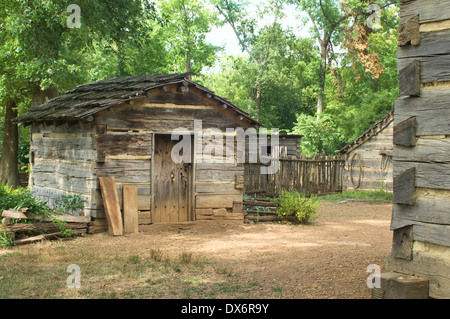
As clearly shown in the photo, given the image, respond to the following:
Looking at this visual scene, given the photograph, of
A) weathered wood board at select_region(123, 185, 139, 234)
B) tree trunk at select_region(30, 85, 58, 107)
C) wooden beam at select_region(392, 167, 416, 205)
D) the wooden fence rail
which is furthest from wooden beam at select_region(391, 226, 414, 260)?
tree trunk at select_region(30, 85, 58, 107)

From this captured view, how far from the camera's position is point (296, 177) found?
20.4 m

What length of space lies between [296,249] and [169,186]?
4160 millimetres

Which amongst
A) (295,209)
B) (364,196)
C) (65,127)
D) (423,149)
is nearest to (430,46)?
(423,149)

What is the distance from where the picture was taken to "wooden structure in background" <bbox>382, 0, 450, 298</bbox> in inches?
191

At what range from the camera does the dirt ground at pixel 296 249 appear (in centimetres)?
639

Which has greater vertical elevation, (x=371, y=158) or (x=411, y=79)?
(x=411, y=79)

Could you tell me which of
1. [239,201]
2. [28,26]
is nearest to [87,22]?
[28,26]

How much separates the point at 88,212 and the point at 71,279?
432 cm

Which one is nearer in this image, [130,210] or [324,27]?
[130,210]

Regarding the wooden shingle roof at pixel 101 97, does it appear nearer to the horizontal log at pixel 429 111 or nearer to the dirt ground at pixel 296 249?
the dirt ground at pixel 296 249

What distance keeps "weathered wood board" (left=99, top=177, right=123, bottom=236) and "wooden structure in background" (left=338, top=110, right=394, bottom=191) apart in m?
13.4

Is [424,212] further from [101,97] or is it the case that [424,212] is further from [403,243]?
[101,97]

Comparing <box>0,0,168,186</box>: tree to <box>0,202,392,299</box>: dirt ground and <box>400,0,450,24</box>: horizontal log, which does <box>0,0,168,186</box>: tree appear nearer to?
<box>0,202,392,299</box>: dirt ground

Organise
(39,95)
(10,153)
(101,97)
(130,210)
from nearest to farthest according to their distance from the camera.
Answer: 1. (130,210)
2. (101,97)
3. (39,95)
4. (10,153)
